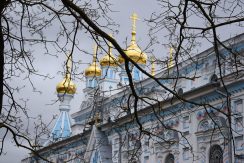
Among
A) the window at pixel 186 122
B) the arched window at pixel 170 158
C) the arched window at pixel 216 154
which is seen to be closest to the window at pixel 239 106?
the arched window at pixel 216 154

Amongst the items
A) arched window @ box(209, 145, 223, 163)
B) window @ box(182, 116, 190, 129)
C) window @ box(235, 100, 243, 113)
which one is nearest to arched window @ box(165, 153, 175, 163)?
window @ box(182, 116, 190, 129)

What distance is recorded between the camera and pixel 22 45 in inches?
230

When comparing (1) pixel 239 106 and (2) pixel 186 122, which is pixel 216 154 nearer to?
(2) pixel 186 122

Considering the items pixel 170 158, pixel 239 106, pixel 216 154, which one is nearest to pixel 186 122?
pixel 216 154

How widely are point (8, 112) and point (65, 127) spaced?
26.3 metres

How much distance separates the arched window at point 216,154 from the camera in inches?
565

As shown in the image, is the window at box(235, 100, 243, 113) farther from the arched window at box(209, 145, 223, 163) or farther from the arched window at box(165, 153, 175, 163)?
the arched window at box(165, 153, 175, 163)

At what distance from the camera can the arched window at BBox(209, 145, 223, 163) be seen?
47.1 ft

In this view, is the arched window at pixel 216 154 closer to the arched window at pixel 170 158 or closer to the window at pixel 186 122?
the window at pixel 186 122

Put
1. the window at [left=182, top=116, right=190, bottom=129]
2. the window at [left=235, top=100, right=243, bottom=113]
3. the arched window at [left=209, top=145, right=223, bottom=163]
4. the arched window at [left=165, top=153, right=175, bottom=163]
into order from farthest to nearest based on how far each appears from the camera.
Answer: the arched window at [left=165, top=153, right=175, bottom=163] → the window at [left=182, top=116, right=190, bottom=129] → the arched window at [left=209, top=145, right=223, bottom=163] → the window at [left=235, top=100, right=243, bottom=113]

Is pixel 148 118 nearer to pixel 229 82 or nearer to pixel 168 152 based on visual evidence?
pixel 168 152

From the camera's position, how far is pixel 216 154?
14.6 metres

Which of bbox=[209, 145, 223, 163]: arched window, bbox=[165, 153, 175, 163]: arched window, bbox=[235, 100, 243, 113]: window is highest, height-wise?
bbox=[235, 100, 243, 113]: window

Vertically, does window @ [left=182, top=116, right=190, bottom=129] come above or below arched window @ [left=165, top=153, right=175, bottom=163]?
above
